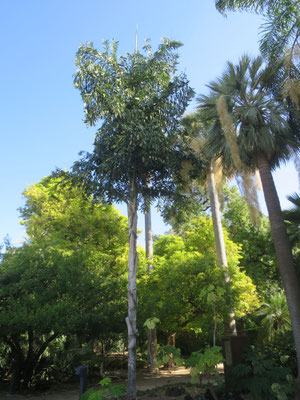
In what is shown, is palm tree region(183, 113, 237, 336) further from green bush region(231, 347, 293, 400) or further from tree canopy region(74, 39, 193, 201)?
green bush region(231, 347, 293, 400)

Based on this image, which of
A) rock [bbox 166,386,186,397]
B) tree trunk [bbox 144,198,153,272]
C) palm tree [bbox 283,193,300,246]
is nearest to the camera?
rock [bbox 166,386,186,397]

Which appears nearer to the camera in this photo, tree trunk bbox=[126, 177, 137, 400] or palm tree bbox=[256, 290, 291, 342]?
tree trunk bbox=[126, 177, 137, 400]

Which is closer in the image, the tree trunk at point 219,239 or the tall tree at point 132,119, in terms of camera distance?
the tall tree at point 132,119

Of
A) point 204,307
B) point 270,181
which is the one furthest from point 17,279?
point 270,181

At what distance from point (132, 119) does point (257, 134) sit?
441 cm

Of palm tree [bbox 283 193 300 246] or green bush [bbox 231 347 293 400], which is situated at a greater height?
palm tree [bbox 283 193 300 246]

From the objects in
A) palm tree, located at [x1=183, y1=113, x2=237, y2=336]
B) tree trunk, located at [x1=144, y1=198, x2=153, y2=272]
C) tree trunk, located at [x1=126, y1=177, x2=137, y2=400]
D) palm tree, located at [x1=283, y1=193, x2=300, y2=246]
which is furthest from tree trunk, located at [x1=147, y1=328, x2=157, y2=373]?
palm tree, located at [x1=283, y1=193, x2=300, y2=246]

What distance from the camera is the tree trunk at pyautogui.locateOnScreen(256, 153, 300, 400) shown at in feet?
29.6

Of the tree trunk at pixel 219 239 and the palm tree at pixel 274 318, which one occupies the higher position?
the tree trunk at pixel 219 239

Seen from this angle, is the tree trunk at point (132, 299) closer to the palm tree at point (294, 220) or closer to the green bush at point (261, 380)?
the green bush at point (261, 380)

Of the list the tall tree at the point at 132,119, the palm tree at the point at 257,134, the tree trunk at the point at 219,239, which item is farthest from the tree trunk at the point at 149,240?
the palm tree at the point at 257,134

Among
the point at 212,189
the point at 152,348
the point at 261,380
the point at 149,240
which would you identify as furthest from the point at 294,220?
the point at 152,348

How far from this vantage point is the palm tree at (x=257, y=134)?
31.8 ft

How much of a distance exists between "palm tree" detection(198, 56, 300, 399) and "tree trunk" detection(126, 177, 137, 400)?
3.54 m
